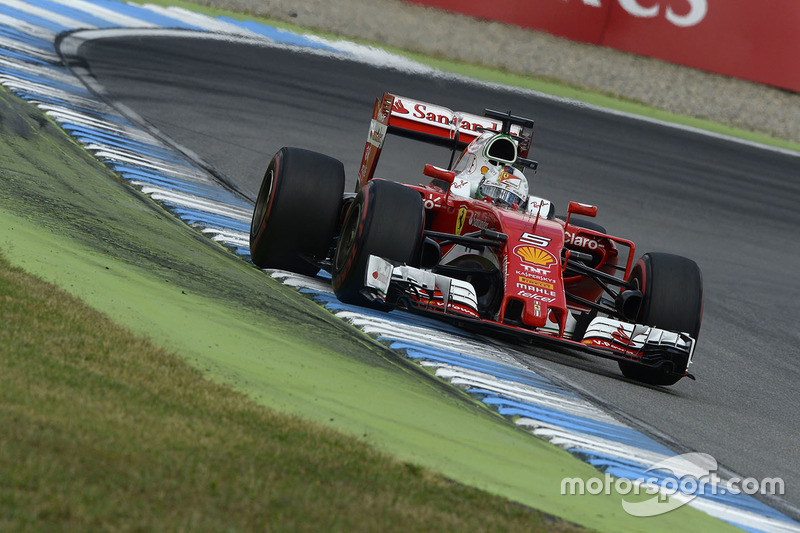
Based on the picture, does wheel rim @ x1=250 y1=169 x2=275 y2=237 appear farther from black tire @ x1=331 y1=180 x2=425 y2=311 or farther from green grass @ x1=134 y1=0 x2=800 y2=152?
green grass @ x1=134 y1=0 x2=800 y2=152

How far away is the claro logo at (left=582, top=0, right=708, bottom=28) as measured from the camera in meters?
19.1

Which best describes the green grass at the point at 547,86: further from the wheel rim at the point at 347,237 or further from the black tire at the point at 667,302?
the wheel rim at the point at 347,237

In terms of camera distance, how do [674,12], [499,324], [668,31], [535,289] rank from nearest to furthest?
[499,324]
[535,289]
[674,12]
[668,31]

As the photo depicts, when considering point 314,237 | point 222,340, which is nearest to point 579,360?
point 314,237

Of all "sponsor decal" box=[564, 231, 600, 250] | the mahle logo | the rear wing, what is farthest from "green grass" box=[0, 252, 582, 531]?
the rear wing

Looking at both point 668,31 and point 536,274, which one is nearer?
point 536,274

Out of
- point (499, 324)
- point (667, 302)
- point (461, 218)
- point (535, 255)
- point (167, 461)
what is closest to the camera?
point (167, 461)

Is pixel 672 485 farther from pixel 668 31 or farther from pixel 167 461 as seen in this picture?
pixel 668 31

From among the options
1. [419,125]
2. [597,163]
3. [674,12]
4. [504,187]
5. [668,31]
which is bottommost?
[597,163]

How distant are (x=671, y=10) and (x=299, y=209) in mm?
12976

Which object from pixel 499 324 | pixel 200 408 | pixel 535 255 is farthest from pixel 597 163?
pixel 200 408

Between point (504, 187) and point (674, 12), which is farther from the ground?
point (674, 12)

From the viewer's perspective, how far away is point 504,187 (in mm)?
8820

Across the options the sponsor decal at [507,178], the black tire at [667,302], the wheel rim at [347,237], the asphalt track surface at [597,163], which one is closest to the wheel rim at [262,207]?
the wheel rim at [347,237]
